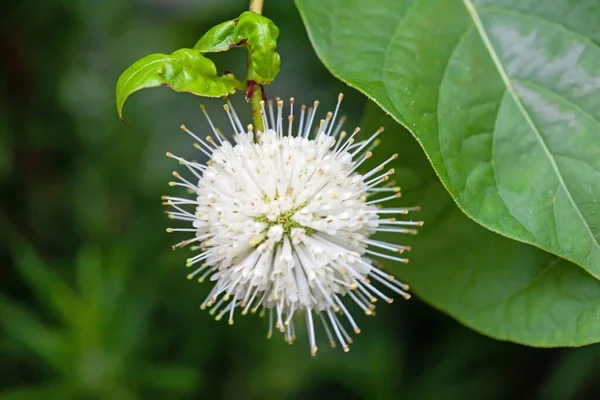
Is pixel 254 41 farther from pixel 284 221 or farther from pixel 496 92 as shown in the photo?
pixel 496 92

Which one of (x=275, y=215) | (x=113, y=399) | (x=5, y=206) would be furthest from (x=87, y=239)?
(x=275, y=215)

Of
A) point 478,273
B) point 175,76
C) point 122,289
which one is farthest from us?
point 122,289

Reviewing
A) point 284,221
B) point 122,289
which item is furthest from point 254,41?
point 122,289

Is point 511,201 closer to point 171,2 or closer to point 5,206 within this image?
point 5,206

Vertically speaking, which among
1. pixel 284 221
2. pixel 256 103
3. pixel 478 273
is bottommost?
pixel 478 273

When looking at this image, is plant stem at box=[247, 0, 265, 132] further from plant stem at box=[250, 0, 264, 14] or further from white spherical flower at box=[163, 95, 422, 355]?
plant stem at box=[250, 0, 264, 14]

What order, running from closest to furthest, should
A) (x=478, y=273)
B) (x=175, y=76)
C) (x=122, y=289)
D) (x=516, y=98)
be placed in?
(x=175, y=76) < (x=516, y=98) < (x=478, y=273) < (x=122, y=289)
